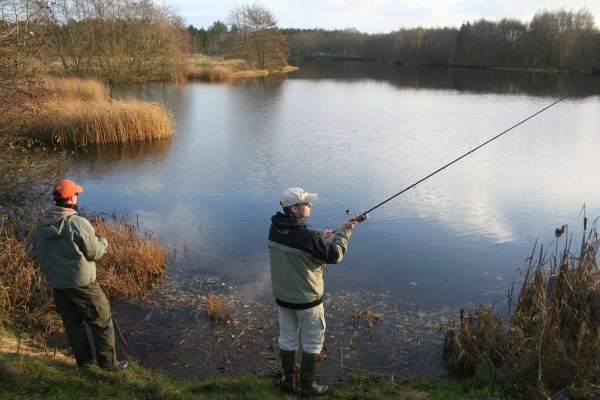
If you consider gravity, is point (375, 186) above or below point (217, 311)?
above

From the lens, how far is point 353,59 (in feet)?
306

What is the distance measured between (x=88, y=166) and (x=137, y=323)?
29.9 ft

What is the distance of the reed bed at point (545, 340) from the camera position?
401 centimetres

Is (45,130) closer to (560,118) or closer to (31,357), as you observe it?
(31,357)

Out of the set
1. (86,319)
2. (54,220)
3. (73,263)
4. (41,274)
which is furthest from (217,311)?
(54,220)

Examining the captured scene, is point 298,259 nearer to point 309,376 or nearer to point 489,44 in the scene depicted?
point 309,376

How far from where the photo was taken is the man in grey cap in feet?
11.7

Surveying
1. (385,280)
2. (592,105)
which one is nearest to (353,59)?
(592,105)

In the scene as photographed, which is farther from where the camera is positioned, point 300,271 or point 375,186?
point 375,186

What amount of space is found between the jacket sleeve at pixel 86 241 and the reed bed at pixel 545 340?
333 cm

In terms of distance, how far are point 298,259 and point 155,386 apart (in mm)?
1483

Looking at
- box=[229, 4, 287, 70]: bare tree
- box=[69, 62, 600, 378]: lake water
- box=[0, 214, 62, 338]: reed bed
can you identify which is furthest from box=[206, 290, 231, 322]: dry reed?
box=[229, 4, 287, 70]: bare tree

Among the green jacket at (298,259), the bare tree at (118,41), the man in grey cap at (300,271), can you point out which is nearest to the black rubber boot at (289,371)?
the man in grey cap at (300,271)

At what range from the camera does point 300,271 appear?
3.61 meters
